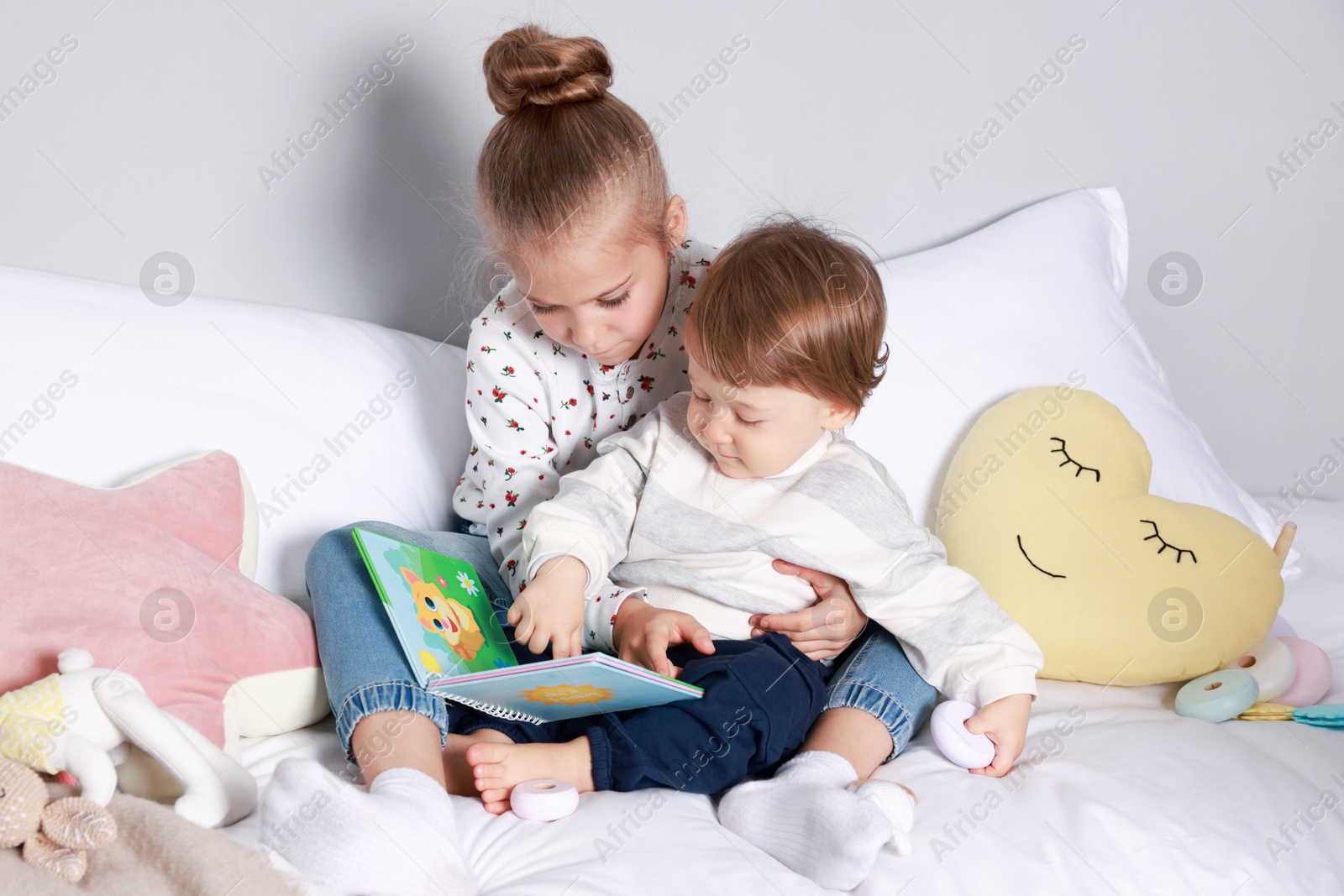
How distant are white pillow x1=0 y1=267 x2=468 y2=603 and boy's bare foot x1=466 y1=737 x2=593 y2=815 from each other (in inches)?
14.2

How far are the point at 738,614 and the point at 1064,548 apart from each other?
0.41 meters

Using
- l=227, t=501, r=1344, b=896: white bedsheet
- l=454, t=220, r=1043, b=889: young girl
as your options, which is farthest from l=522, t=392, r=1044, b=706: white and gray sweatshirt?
l=227, t=501, r=1344, b=896: white bedsheet

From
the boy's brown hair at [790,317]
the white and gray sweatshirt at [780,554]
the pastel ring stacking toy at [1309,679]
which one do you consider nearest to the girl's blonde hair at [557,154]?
the boy's brown hair at [790,317]

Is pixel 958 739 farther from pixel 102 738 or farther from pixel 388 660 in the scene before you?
pixel 102 738

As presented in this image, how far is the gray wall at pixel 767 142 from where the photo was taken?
3.94ft

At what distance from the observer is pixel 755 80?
1.46 metres

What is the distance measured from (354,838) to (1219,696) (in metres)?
0.88

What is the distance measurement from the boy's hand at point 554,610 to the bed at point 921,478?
0.15m

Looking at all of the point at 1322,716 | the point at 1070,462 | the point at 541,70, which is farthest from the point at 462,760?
the point at 1322,716

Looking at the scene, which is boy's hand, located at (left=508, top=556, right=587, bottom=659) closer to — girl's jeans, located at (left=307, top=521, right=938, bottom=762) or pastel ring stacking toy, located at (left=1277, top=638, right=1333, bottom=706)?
girl's jeans, located at (left=307, top=521, right=938, bottom=762)

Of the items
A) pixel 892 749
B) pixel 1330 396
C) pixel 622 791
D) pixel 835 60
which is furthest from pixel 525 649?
pixel 1330 396

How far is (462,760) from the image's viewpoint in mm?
944

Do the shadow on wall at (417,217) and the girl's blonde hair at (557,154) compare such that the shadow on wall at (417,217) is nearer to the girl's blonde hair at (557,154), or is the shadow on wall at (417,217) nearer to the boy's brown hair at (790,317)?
the girl's blonde hair at (557,154)

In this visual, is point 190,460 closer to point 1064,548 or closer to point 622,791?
point 622,791
